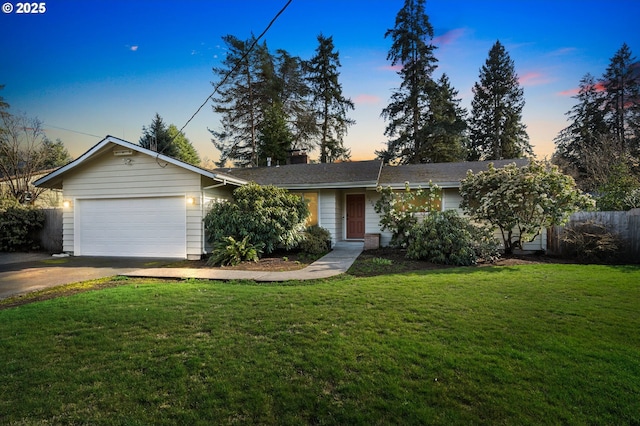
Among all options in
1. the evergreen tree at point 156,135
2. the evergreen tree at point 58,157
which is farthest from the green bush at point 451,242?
the evergreen tree at point 58,157

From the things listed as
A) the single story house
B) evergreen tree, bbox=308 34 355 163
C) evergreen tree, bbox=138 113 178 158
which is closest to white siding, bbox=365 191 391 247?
the single story house

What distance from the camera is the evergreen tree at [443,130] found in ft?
73.5

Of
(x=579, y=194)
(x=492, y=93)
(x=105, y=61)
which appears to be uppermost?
(x=492, y=93)

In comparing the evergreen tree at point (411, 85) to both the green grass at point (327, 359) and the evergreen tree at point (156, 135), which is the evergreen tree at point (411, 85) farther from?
the green grass at point (327, 359)

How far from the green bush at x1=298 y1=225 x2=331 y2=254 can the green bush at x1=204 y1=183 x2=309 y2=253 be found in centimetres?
35

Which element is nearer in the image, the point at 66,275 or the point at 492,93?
the point at 66,275

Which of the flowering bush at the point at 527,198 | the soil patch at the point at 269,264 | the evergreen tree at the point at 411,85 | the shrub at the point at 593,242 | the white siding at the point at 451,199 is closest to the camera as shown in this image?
the soil patch at the point at 269,264

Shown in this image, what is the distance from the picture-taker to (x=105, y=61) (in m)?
11.6

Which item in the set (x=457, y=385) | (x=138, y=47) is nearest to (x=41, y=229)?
(x=138, y=47)

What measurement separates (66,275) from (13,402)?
6480mm

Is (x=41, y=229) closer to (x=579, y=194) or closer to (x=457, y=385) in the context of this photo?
(x=457, y=385)

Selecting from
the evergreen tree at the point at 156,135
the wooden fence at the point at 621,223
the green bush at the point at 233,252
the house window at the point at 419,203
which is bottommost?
the green bush at the point at 233,252

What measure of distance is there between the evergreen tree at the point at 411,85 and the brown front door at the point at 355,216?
12.2 metres

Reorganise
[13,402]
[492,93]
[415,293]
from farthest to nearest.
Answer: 1. [492,93]
2. [415,293]
3. [13,402]
